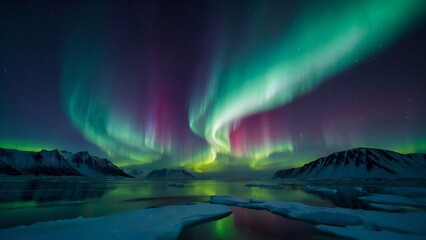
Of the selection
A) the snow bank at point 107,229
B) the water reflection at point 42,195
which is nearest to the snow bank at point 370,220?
the snow bank at point 107,229

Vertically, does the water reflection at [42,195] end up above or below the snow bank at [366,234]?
above

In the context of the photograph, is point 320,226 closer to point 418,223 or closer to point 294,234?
point 294,234

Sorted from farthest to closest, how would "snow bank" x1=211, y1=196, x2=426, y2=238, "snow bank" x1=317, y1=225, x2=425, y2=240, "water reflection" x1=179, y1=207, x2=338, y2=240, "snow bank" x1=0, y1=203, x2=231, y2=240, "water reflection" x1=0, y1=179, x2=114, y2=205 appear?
"water reflection" x1=0, y1=179, x2=114, y2=205, "snow bank" x1=211, y1=196, x2=426, y2=238, "water reflection" x1=179, y1=207, x2=338, y2=240, "snow bank" x1=317, y1=225, x2=425, y2=240, "snow bank" x1=0, y1=203, x2=231, y2=240

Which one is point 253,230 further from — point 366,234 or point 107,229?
point 107,229

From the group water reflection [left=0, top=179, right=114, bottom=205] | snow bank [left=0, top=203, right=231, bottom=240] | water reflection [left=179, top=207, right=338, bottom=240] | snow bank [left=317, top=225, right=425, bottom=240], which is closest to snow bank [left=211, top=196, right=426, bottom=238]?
snow bank [left=317, top=225, right=425, bottom=240]

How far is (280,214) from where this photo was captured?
20.8 meters

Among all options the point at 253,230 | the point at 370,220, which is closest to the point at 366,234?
the point at 370,220

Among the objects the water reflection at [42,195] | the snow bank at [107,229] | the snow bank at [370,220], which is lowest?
the snow bank at [370,220]

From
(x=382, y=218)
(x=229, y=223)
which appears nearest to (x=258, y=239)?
(x=229, y=223)

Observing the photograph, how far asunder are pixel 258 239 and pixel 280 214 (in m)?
9.13

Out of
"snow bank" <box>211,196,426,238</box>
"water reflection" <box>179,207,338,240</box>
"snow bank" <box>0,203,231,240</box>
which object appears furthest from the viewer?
"snow bank" <box>211,196,426,238</box>

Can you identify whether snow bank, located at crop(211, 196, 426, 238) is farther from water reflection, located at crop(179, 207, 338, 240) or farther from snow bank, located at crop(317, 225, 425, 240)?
water reflection, located at crop(179, 207, 338, 240)

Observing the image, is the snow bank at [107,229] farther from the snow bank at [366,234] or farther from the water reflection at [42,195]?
the water reflection at [42,195]

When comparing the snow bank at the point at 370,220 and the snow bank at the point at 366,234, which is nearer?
the snow bank at the point at 366,234
